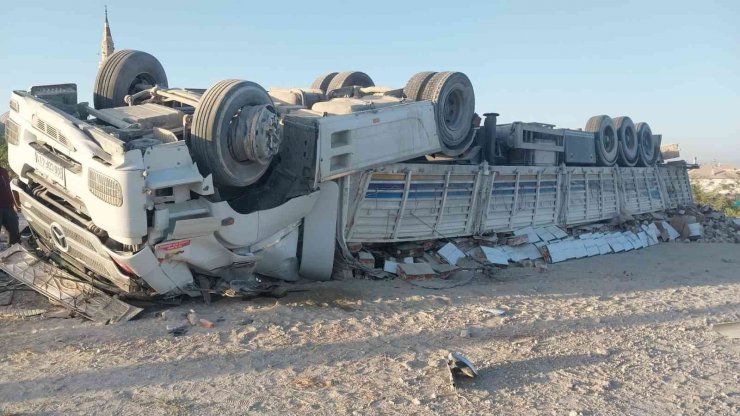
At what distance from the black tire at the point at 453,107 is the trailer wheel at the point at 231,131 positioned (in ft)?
8.00

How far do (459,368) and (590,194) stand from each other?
23.4 feet

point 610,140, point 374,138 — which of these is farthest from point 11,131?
point 610,140

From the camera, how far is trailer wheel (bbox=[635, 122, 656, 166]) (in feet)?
38.5

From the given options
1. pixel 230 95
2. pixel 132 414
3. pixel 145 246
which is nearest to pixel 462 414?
pixel 132 414

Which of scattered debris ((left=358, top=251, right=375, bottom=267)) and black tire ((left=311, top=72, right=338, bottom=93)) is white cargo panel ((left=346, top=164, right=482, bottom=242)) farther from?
black tire ((left=311, top=72, right=338, bottom=93))

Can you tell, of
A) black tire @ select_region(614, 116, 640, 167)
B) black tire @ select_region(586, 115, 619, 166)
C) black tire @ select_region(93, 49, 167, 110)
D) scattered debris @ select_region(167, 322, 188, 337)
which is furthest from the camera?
black tire @ select_region(614, 116, 640, 167)

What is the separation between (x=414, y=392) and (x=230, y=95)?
2823 millimetres

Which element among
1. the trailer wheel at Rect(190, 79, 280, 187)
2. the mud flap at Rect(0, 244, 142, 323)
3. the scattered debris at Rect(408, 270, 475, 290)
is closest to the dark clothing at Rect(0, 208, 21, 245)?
the mud flap at Rect(0, 244, 142, 323)

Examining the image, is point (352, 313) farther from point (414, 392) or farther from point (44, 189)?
point (44, 189)

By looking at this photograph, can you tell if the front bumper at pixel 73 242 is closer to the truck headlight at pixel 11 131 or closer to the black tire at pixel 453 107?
the truck headlight at pixel 11 131

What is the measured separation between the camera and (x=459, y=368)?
372cm

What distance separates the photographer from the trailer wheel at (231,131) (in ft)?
→ 16.1

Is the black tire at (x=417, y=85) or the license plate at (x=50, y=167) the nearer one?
the license plate at (x=50, y=167)

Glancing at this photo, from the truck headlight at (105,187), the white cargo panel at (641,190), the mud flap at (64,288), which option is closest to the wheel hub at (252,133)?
the truck headlight at (105,187)
